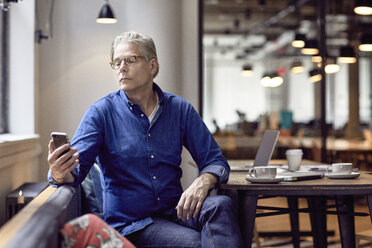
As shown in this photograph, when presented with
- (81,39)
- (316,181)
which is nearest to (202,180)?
(316,181)

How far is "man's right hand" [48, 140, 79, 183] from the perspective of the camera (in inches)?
85.5

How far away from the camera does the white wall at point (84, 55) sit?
176 inches

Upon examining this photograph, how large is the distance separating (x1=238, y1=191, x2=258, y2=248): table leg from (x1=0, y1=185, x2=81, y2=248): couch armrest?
2.77ft

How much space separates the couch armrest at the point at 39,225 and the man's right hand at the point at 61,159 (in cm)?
19

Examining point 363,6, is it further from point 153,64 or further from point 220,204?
point 220,204

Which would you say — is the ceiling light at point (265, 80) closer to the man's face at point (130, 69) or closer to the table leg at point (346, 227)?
the table leg at point (346, 227)

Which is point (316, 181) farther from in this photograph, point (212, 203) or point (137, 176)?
point (137, 176)

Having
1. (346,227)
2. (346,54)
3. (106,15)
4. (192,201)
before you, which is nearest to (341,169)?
(346,227)

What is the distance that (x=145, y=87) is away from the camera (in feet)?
9.10

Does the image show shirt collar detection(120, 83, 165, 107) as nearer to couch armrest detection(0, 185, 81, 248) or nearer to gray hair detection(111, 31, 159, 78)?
gray hair detection(111, 31, 159, 78)

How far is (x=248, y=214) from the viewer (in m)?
2.51

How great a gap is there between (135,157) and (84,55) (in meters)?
2.16

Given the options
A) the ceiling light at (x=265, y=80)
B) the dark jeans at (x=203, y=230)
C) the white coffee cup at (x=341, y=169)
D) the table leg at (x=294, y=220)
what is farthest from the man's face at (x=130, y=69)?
the ceiling light at (x=265, y=80)

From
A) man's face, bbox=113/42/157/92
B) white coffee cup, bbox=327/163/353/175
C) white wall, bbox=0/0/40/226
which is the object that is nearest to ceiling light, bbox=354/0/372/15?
white coffee cup, bbox=327/163/353/175
